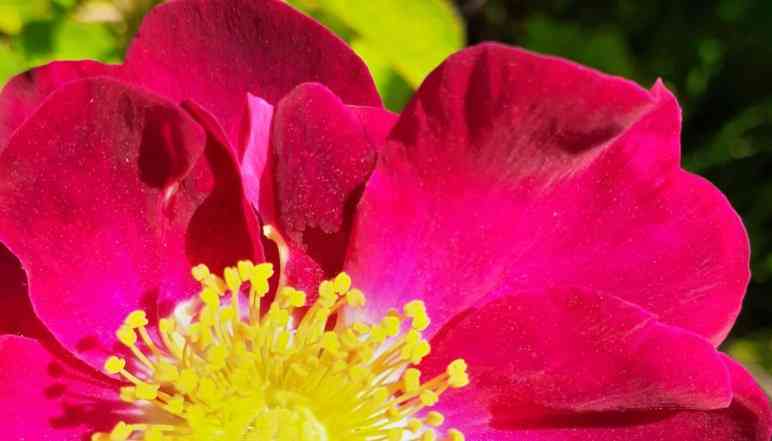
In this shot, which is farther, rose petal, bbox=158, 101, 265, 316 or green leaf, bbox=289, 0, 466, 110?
green leaf, bbox=289, 0, 466, 110

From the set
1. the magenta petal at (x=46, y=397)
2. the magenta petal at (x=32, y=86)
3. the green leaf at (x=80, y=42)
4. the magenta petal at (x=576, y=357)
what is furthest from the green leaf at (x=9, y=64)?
the magenta petal at (x=576, y=357)

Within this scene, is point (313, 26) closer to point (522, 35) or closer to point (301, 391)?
point (301, 391)

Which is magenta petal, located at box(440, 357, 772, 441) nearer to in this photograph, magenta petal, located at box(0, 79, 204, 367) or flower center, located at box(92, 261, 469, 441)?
flower center, located at box(92, 261, 469, 441)

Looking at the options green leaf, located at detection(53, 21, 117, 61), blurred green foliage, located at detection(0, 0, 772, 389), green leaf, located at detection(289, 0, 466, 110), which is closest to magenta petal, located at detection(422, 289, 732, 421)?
green leaf, located at detection(289, 0, 466, 110)

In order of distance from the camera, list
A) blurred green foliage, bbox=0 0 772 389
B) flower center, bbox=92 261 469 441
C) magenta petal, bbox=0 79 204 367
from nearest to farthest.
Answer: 1. magenta petal, bbox=0 79 204 367
2. flower center, bbox=92 261 469 441
3. blurred green foliage, bbox=0 0 772 389

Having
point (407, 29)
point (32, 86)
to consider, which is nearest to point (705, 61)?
point (407, 29)

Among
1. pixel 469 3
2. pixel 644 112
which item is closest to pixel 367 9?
pixel 644 112

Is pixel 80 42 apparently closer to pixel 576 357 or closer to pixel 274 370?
pixel 274 370

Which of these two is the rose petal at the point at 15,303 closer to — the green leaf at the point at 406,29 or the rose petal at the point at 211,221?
the rose petal at the point at 211,221
